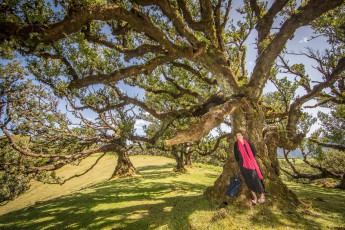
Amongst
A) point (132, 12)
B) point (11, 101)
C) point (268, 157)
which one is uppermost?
point (132, 12)

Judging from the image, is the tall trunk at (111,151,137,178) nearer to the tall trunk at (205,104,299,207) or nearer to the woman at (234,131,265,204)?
the tall trunk at (205,104,299,207)

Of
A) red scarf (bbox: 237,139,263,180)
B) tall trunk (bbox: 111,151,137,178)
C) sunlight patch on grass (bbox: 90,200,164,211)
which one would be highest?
red scarf (bbox: 237,139,263,180)

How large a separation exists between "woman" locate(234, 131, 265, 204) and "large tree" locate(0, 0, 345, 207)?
1125mm

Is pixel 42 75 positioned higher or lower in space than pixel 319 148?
higher

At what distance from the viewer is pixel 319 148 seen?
1550 cm

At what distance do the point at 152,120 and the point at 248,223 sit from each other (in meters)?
18.9

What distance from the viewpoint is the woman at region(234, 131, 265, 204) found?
8.56m

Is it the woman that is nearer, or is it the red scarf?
the woman

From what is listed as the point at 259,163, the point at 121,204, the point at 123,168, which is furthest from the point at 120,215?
the point at 123,168

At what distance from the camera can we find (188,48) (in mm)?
8945

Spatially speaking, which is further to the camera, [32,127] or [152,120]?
[152,120]

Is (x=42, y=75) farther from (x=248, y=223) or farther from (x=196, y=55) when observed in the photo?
(x=248, y=223)

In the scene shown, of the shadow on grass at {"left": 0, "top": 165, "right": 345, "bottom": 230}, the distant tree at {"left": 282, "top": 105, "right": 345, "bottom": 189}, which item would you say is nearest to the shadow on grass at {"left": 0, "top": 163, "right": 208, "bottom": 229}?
the shadow on grass at {"left": 0, "top": 165, "right": 345, "bottom": 230}

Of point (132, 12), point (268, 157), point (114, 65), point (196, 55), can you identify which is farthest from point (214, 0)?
point (268, 157)
